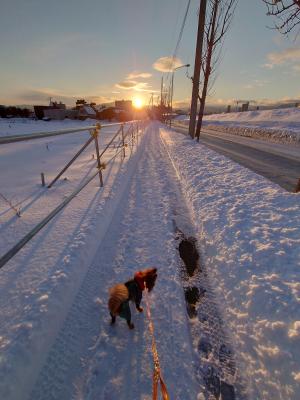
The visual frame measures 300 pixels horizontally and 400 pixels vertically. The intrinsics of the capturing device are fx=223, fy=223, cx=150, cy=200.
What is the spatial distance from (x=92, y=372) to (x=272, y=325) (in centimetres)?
163

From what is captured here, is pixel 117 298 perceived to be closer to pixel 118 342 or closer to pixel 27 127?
pixel 118 342

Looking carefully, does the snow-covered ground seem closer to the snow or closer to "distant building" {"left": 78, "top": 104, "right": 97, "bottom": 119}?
the snow

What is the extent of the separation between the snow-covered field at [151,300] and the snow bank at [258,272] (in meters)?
0.01

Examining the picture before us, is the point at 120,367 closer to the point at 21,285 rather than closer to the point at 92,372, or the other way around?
the point at 92,372

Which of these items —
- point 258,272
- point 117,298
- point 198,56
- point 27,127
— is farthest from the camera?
point 27,127

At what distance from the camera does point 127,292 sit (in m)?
1.95

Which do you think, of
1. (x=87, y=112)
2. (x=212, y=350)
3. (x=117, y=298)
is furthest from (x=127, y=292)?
(x=87, y=112)

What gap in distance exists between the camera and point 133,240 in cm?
359

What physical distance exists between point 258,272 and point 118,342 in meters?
1.77

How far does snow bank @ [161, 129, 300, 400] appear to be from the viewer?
5.89 feet

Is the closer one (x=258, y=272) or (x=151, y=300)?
(x=151, y=300)

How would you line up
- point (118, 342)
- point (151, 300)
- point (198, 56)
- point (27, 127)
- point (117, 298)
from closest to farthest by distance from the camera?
point (117, 298), point (118, 342), point (151, 300), point (198, 56), point (27, 127)

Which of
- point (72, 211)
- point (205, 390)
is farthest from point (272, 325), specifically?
point (72, 211)

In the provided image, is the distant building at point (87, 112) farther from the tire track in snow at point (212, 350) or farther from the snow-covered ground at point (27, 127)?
the tire track in snow at point (212, 350)
